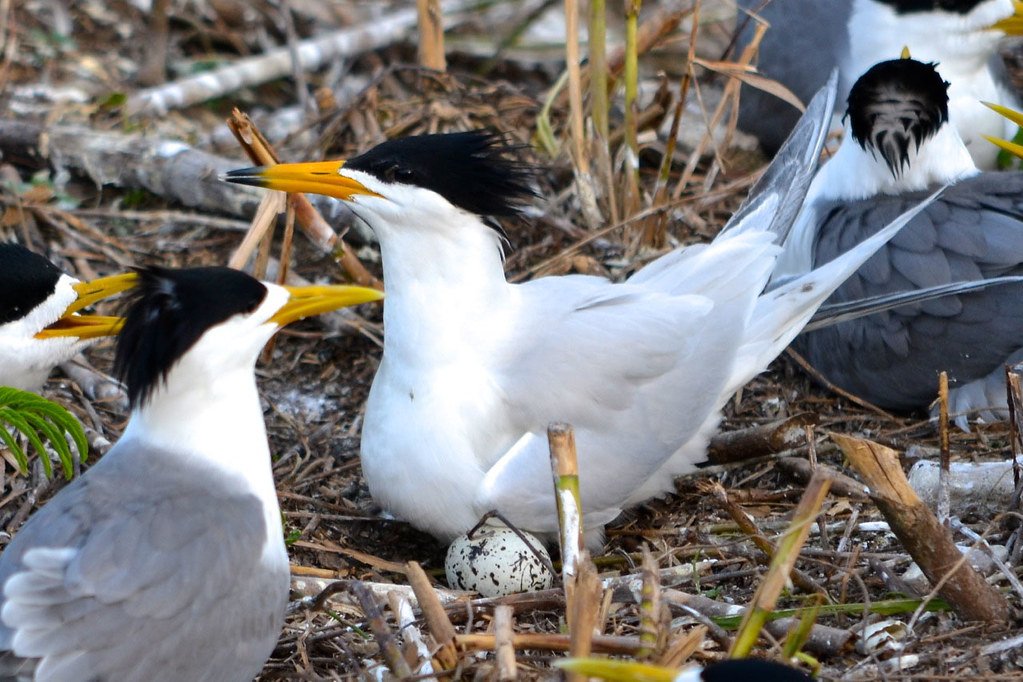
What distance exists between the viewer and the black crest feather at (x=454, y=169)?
3973 mm

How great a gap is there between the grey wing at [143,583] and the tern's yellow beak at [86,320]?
3.53ft

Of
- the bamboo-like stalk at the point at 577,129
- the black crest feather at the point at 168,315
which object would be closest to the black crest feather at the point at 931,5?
the bamboo-like stalk at the point at 577,129

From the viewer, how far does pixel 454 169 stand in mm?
4004

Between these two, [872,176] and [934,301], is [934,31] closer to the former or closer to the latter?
[872,176]

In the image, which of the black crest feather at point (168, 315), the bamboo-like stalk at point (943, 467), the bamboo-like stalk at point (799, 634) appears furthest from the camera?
the bamboo-like stalk at point (943, 467)

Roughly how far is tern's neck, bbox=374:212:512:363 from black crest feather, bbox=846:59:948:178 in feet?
5.39

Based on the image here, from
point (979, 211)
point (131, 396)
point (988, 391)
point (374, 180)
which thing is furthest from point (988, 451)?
point (131, 396)

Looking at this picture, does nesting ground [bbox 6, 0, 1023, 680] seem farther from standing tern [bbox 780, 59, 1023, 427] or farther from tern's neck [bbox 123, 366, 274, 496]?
tern's neck [bbox 123, 366, 274, 496]

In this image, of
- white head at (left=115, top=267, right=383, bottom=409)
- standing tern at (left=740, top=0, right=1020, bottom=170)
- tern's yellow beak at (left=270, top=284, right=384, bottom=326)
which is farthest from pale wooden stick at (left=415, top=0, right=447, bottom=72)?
white head at (left=115, top=267, right=383, bottom=409)

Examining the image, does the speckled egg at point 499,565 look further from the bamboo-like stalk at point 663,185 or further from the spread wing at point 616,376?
the bamboo-like stalk at point 663,185

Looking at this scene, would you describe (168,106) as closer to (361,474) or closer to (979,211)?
(361,474)

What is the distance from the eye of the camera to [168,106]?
6898mm

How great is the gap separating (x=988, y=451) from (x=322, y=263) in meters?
2.66

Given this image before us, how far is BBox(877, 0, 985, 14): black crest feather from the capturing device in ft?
19.5
